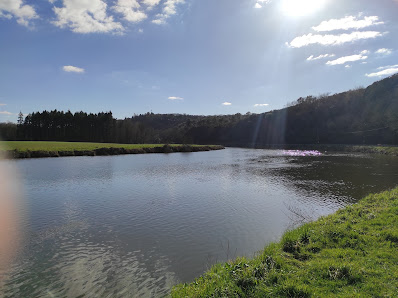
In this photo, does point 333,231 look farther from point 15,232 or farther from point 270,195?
point 15,232

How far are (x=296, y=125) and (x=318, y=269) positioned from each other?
160 m

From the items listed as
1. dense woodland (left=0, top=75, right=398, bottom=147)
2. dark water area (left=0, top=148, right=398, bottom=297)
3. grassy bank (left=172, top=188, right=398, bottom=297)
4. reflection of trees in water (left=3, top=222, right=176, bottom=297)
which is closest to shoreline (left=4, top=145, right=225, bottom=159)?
dark water area (left=0, top=148, right=398, bottom=297)

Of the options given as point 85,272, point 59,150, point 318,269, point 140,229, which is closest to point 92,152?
point 59,150

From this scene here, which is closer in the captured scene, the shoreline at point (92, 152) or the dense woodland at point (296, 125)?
the shoreline at point (92, 152)

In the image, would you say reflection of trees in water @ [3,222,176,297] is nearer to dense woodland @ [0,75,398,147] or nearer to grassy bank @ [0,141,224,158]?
grassy bank @ [0,141,224,158]

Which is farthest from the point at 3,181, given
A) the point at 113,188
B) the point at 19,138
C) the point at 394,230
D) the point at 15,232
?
the point at 19,138

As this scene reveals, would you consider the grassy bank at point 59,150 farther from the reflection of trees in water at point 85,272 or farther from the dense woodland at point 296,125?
the dense woodland at point 296,125

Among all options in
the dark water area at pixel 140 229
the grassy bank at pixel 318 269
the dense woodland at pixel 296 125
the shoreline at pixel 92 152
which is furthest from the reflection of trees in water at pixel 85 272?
the dense woodland at pixel 296 125

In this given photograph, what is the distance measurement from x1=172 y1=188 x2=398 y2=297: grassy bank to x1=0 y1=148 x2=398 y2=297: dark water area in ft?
5.28

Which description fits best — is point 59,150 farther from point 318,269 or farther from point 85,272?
point 318,269

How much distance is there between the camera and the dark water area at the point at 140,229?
24.0 feet

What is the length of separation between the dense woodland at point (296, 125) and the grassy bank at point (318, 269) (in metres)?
108

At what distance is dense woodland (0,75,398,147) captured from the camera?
108m

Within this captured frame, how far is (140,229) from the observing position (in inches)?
455
